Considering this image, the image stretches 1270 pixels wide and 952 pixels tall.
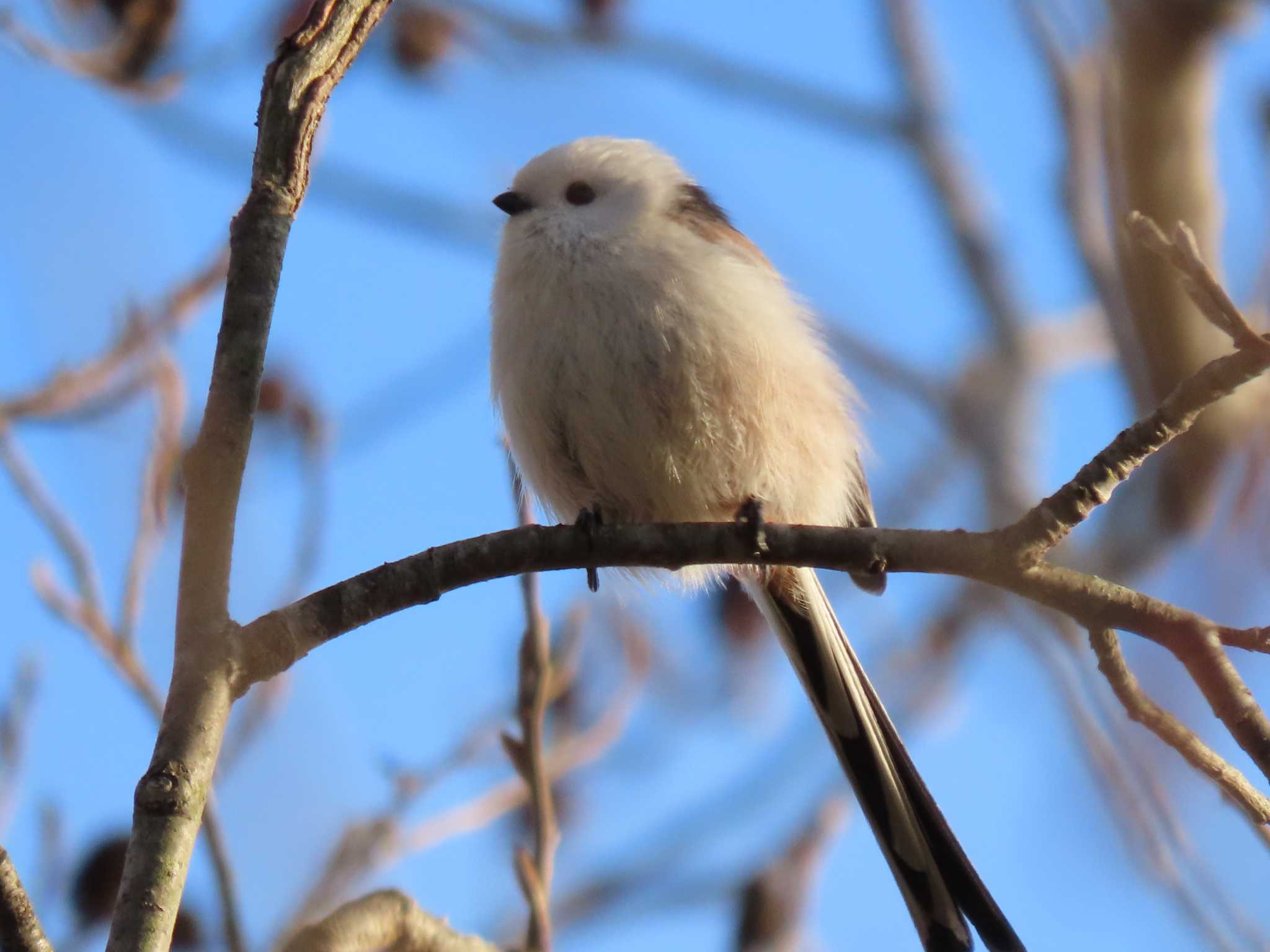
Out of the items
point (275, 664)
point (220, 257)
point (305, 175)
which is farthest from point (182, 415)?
point (275, 664)

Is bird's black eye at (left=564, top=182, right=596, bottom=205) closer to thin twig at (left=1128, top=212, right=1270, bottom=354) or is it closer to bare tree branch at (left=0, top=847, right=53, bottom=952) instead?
thin twig at (left=1128, top=212, right=1270, bottom=354)

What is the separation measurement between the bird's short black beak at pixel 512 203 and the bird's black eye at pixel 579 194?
9 cm

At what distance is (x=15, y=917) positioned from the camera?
1.49 metres

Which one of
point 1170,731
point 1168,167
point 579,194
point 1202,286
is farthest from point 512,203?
point 1170,731

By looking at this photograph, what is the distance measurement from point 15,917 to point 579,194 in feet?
6.86

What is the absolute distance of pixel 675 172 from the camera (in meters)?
3.35

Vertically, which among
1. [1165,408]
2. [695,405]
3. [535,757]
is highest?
[695,405]

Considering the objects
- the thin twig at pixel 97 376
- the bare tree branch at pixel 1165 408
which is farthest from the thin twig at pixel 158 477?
the bare tree branch at pixel 1165 408

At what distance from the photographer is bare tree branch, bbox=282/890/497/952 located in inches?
76.4

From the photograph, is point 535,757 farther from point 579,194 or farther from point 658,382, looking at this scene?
point 579,194

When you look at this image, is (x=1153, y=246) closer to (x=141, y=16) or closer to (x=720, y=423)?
(x=720, y=423)

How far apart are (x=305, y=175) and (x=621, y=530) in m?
0.73

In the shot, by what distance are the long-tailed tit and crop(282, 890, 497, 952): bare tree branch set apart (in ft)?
3.03

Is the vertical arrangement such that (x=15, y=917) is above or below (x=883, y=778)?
below
